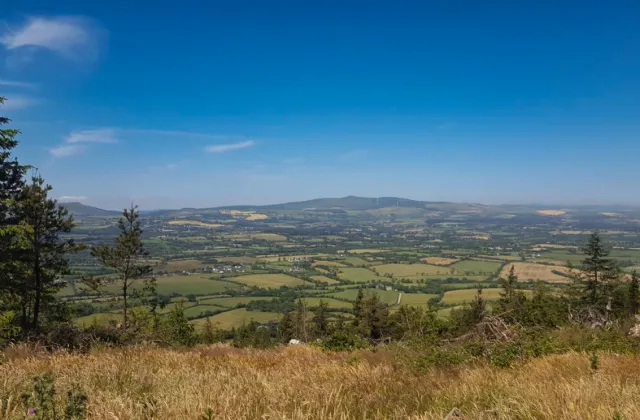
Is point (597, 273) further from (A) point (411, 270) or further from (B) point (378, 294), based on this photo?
(A) point (411, 270)

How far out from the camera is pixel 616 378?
4750mm

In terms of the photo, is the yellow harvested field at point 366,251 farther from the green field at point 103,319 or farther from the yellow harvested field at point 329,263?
the green field at point 103,319

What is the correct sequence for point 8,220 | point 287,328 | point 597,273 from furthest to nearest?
point 287,328 < point 597,273 < point 8,220

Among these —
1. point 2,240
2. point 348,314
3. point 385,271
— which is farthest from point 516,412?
point 385,271

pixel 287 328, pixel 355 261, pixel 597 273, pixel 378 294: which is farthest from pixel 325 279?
pixel 597 273

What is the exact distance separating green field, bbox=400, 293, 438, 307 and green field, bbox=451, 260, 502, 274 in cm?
3288

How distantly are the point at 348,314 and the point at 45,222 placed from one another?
1948 inches

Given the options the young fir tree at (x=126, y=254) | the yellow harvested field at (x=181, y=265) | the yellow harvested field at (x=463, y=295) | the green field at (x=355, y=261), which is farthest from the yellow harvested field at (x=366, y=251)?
the young fir tree at (x=126, y=254)

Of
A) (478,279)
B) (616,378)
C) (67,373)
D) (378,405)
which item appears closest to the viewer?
(378,405)

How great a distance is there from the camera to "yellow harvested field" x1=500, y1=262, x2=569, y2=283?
8181cm

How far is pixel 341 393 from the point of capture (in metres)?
4.25

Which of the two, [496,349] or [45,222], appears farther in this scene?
[45,222]

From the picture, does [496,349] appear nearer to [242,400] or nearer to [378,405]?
[378,405]

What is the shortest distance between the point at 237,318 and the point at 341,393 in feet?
193
